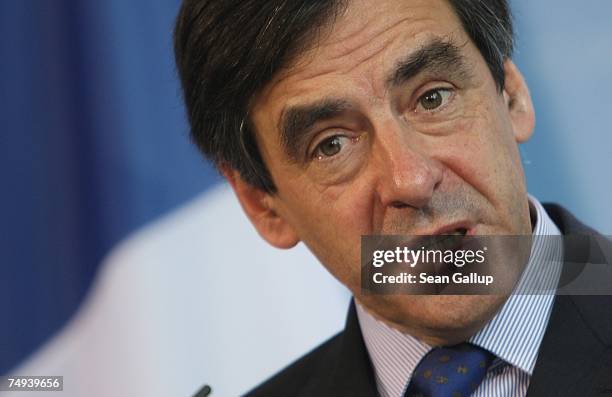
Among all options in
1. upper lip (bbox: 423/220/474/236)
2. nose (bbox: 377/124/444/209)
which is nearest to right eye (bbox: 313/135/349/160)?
nose (bbox: 377/124/444/209)

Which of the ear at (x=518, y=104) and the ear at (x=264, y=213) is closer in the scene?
the ear at (x=518, y=104)

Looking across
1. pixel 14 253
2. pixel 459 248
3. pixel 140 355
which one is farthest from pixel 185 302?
pixel 459 248

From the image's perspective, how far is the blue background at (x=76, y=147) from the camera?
2.19m

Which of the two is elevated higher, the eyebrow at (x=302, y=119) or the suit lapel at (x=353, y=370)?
the eyebrow at (x=302, y=119)

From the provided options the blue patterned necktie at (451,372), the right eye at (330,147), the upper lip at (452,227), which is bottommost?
the blue patterned necktie at (451,372)

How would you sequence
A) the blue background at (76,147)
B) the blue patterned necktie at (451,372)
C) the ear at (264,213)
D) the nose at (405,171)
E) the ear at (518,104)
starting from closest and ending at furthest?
the nose at (405,171) < the blue patterned necktie at (451,372) < the ear at (518,104) < the ear at (264,213) < the blue background at (76,147)

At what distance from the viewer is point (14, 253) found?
218 cm

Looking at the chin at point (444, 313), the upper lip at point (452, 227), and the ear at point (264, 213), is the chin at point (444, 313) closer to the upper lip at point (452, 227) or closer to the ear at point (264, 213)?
the upper lip at point (452, 227)

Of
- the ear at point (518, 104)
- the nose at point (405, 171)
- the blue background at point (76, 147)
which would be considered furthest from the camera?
the blue background at point (76, 147)

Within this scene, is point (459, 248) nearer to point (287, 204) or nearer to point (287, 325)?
point (287, 204)

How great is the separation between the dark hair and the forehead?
0.8 inches

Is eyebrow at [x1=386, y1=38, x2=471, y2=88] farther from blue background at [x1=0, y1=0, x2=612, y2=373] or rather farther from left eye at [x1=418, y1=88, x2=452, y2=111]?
blue background at [x1=0, y1=0, x2=612, y2=373]

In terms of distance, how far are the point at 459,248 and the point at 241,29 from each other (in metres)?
0.51

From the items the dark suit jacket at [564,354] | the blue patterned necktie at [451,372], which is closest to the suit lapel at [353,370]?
the dark suit jacket at [564,354]
